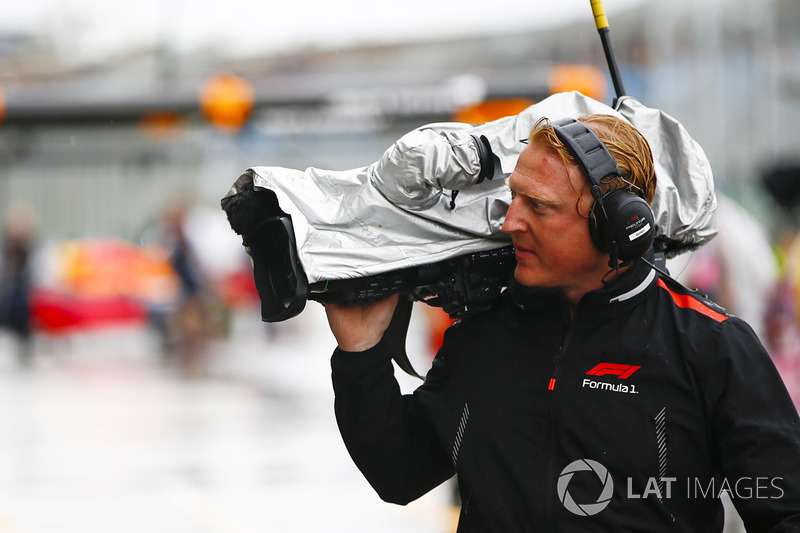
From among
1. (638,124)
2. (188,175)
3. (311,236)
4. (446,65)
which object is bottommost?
(311,236)

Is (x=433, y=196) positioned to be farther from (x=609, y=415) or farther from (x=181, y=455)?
(x=181, y=455)

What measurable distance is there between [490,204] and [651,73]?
2113 centimetres

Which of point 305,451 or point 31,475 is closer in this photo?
point 31,475

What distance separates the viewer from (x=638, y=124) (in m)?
2.56

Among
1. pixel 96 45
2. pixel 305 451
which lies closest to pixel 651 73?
pixel 305 451

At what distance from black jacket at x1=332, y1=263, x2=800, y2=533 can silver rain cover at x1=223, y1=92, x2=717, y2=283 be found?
215 mm

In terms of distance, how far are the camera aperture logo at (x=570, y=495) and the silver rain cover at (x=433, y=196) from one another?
1.81ft

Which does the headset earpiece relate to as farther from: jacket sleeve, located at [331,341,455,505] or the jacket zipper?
jacket sleeve, located at [331,341,455,505]

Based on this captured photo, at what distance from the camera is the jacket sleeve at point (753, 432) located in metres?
2.09

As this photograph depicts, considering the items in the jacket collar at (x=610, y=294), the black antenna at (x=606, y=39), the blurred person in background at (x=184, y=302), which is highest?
the blurred person in background at (x=184, y=302)

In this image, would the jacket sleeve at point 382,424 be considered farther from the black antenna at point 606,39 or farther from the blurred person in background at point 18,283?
the blurred person in background at point 18,283

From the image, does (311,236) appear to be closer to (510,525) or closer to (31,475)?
(510,525)

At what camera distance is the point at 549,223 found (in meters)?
2.25

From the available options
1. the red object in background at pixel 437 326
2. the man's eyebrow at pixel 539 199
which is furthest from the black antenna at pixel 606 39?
the red object in background at pixel 437 326
